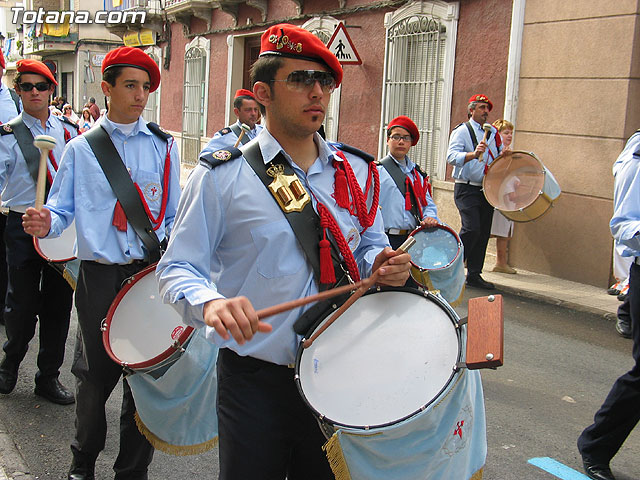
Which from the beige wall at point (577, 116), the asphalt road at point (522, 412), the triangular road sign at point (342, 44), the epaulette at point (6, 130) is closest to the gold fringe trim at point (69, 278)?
the asphalt road at point (522, 412)

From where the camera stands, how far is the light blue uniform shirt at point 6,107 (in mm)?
6156

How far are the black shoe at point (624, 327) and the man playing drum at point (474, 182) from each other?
1997 millimetres

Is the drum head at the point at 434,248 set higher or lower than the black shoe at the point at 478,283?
higher

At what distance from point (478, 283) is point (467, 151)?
62.7 inches

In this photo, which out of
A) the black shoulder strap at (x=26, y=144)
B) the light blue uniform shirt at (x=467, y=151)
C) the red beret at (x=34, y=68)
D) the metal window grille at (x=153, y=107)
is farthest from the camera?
the metal window grille at (x=153, y=107)

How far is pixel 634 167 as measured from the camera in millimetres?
3695

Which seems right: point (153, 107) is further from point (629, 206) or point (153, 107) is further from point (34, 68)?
point (629, 206)

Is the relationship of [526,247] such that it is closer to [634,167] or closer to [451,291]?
[451,291]

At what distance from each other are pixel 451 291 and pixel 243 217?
3.39 metres

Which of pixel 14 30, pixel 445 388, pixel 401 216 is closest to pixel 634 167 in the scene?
pixel 445 388

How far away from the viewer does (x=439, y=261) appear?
541cm

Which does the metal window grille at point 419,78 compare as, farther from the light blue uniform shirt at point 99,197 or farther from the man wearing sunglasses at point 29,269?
the light blue uniform shirt at point 99,197

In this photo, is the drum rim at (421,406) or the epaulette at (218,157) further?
the epaulette at (218,157)

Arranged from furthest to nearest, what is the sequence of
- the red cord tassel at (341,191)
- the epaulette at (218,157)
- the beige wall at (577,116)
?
the beige wall at (577,116), the red cord tassel at (341,191), the epaulette at (218,157)
